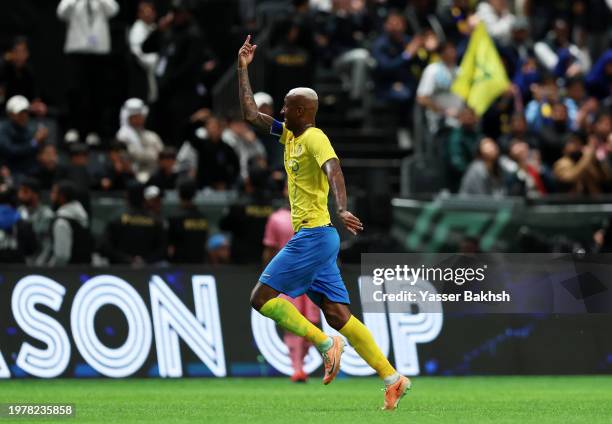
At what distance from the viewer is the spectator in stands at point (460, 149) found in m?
23.0

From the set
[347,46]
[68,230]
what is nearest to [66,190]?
[68,230]

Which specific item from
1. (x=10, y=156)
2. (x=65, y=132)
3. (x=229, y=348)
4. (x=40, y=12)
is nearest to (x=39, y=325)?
(x=229, y=348)

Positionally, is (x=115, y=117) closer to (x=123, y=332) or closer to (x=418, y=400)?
(x=123, y=332)

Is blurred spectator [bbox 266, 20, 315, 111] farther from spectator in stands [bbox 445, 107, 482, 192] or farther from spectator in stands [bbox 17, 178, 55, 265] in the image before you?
spectator in stands [bbox 17, 178, 55, 265]

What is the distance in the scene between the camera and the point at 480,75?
2467cm

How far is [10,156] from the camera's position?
821 inches

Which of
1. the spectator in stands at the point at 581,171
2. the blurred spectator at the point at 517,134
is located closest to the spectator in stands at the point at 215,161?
the blurred spectator at the point at 517,134

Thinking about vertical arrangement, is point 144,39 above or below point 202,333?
above

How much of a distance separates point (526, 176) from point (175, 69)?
18.1 feet

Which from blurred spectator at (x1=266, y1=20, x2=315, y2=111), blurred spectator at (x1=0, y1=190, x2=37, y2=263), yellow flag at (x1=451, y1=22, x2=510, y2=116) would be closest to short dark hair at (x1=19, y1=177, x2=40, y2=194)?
blurred spectator at (x1=0, y1=190, x2=37, y2=263)

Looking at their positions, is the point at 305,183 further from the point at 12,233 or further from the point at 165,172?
the point at 165,172

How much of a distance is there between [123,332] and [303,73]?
740 centimetres

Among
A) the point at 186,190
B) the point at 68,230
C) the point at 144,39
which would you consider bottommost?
the point at 68,230

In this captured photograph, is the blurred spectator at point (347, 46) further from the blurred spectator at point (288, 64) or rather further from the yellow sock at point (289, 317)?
the yellow sock at point (289, 317)
